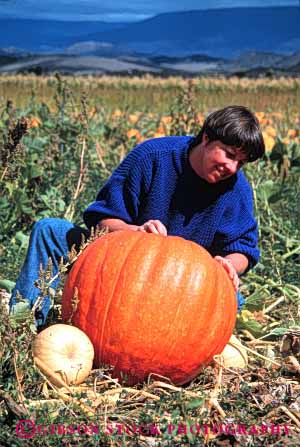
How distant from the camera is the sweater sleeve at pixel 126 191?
3.18 m

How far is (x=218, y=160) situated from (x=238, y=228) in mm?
418

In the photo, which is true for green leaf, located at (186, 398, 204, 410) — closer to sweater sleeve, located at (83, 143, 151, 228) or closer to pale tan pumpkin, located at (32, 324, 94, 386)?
pale tan pumpkin, located at (32, 324, 94, 386)

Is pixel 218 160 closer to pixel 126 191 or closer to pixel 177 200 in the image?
pixel 177 200

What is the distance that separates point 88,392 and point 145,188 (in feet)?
3.45

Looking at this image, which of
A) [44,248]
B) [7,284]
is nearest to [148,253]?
[44,248]

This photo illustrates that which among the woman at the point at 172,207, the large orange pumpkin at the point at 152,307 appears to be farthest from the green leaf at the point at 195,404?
the woman at the point at 172,207

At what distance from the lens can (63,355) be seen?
8.24 ft

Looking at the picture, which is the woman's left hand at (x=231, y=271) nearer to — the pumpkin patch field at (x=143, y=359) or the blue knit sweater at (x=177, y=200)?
the pumpkin patch field at (x=143, y=359)

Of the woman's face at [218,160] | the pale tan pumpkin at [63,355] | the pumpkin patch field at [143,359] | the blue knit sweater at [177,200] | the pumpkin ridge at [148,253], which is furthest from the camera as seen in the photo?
the blue knit sweater at [177,200]

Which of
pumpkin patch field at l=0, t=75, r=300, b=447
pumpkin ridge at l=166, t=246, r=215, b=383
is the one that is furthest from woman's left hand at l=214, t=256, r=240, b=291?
pumpkin ridge at l=166, t=246, r=215, b=383

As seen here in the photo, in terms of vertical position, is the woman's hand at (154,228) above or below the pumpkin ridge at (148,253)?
above

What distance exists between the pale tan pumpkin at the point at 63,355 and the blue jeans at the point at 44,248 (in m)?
0.55

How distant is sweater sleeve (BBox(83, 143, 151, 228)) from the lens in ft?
10.4

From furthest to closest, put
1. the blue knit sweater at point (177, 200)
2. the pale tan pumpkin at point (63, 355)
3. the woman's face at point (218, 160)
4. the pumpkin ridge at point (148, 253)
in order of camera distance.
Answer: the blue knit sweater at point (177, 200), the woman's face at point (218, 160), the pumpkin ridge at point (148, 253), the pale tan pumpkin at point (63, 355)
